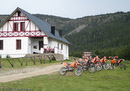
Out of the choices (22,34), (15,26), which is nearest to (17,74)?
(22,34)

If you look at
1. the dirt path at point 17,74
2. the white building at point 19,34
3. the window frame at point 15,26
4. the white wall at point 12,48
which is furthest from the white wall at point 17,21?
the dirt path at point 17,74

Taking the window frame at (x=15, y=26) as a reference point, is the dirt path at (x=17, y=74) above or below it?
below

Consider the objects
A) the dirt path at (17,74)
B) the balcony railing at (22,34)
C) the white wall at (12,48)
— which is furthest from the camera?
the white wall at (12,48)

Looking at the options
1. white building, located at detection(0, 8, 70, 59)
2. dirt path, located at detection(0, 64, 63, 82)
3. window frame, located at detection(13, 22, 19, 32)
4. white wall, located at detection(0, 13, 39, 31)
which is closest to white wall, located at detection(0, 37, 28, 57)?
white building, located at detection(0, 8, 70, 59)

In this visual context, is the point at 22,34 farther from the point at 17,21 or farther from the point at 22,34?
the point at 17,21

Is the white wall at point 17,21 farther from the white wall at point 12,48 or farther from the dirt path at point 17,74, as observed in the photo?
the dirt path at point 17,74

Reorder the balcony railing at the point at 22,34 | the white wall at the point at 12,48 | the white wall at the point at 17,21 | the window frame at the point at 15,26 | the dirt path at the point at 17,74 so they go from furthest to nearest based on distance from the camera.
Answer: the window frame at the point at 15,26
the white wall at the point at 12,48
the white wall at the point at 17,21
the balcony railing at the point at 22,34
the dirt path at the point at 17,74

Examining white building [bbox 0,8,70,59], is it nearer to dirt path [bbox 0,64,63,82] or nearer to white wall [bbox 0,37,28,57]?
white wall [bbox 0,37,28,57]

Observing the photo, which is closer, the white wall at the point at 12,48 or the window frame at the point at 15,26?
the white wall at the point at 12,48

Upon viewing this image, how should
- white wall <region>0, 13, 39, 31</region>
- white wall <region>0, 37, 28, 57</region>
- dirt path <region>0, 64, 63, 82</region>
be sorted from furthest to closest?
white wall <region>0, 37, 28, 57</region> < white wall <region>0, 13, 39, 31</region> < dirt path <region>0, 64, 63, 82</region>

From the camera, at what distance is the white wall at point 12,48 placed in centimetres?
2945

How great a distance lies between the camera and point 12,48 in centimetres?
2998

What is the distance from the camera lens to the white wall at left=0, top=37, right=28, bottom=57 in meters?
29.5

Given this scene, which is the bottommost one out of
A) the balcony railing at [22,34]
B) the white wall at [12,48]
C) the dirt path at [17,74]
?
the dirt path at [17,74]
